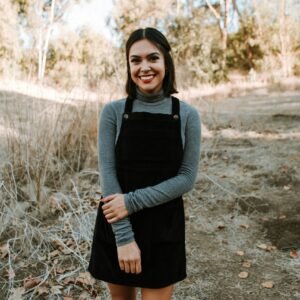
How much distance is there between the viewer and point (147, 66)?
1.38 m

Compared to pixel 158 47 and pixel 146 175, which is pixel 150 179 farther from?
pixel 158 47

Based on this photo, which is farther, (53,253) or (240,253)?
(240,253)

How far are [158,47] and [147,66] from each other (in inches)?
3.6

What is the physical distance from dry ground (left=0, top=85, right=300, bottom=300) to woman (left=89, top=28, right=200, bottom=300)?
47.4 inches

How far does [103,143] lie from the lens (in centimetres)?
137

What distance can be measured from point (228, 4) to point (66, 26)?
8507 millimetres

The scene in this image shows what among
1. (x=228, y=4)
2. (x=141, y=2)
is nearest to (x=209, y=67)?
(x=141, y=2)

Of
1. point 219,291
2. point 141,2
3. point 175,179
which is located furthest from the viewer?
point 141,2

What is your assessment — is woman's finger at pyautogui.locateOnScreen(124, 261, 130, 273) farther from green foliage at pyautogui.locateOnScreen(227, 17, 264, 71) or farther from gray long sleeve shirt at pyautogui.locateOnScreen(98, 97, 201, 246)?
green foliage at pyautogui.locateOnScreen(227, 17, 264, 71)

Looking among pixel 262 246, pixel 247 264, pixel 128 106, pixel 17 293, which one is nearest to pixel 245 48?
pixel 262 246

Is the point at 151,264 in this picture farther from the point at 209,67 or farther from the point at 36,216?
the point at 209,67

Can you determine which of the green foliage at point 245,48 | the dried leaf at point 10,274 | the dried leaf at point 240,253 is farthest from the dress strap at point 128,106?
the green foliage at point 245,48

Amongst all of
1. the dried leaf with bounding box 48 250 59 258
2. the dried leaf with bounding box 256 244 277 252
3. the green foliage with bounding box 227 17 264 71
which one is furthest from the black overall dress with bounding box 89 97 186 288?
the green foliage with bounding box 227 17 264 71

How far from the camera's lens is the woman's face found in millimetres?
1384
